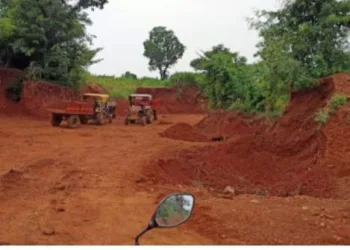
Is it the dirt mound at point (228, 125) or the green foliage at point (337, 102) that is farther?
the dirt mound at point (228, 125)

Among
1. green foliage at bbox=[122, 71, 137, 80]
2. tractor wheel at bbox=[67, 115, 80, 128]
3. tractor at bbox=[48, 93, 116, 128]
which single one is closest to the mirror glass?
tractor at bbox=[48, 93, 116, 128]

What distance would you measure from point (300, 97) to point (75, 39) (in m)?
16.5

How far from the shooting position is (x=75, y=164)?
1148 cm

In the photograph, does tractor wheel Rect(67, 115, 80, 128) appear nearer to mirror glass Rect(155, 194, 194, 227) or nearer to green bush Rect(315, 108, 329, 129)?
green bush Rect(315, 108, 329, 129)

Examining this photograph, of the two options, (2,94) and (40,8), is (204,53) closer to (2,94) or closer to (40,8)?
(40,8)

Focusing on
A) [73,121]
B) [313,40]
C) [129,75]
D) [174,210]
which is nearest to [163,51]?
[129,75]

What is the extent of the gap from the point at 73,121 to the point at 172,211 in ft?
66.6

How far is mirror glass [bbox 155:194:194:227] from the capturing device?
2.90m

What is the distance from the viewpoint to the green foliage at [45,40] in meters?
26.4

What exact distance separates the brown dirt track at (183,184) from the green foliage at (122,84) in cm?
2730

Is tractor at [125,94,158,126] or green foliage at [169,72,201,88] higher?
green foliage at [169,72,201,88]

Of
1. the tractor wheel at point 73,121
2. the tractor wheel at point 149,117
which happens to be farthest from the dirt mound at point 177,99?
the tractor wheel at point 73,121

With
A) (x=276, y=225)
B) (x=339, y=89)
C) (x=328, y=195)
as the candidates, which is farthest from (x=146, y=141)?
(x=276, y=225)

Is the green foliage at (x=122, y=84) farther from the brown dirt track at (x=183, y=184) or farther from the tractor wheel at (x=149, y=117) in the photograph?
the brown dirt track at (x=183, y=184)
